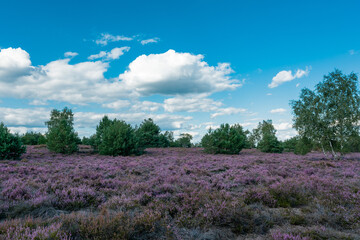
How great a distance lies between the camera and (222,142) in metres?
32.7

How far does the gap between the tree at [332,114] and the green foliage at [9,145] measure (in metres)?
31.1

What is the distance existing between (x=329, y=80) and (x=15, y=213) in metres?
28.8

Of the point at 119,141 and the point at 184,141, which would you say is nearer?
the point at 119,141

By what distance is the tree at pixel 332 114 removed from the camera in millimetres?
20625

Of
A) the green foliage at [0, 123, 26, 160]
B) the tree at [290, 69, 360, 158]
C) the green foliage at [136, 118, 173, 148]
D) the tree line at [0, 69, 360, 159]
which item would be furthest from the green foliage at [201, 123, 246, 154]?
the green foliage at [0, 123, 26, 160]

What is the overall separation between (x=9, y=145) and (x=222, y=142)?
91.0 feet

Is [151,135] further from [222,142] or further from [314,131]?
[314,131]

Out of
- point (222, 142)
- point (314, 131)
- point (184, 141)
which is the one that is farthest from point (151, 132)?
point (314, 131)

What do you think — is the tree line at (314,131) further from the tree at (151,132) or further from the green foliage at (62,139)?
the tree at (151,132)

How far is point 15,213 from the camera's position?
504 cm

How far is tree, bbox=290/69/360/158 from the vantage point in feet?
67.7

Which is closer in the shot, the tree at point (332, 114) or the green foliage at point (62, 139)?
the tree at point (332, 114)

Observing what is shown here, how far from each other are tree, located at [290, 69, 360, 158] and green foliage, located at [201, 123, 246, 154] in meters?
11.5

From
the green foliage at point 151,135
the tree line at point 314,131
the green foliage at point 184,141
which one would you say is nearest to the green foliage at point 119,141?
the tree line at point 314,131
